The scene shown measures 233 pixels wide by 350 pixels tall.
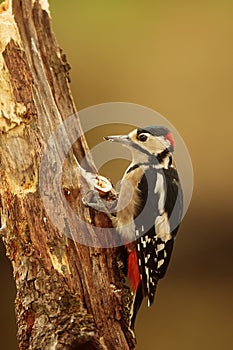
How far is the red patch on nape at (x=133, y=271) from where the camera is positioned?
2.48 meters

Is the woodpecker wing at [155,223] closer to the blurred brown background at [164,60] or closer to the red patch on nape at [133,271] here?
the red patch on nape at [133,271]

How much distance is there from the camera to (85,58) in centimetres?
529

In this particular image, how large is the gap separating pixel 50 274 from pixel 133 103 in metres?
3.09

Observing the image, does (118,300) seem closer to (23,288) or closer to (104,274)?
(104,274)

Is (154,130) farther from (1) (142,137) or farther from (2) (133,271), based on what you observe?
(2) (133,271)

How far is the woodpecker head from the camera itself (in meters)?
2.51

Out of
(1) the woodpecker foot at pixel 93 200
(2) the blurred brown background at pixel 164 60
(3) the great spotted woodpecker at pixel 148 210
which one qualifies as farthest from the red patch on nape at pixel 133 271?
(2) the blurred brown background at pixel 164 60

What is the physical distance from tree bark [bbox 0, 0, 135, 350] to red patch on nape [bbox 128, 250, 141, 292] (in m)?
0.09

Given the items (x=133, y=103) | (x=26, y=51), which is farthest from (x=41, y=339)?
(x=133, y=103)

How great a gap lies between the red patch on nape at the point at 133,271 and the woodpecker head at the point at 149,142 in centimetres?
31

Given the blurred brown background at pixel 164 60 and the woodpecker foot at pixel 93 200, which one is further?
the blurred brown background at pixel 164 60

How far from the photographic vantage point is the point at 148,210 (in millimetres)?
2508

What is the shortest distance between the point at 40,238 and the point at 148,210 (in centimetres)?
41

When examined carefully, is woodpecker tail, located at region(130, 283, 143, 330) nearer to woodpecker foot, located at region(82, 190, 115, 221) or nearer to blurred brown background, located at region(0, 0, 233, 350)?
woodpecker foot, located at region(82, 190, 115, 221)
